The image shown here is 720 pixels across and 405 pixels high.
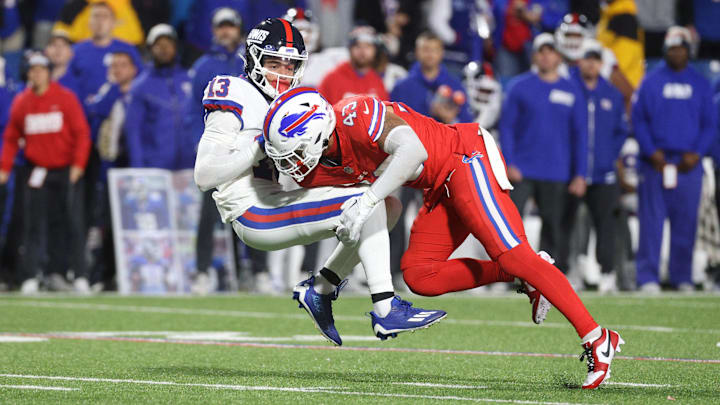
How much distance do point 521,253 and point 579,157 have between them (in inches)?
224

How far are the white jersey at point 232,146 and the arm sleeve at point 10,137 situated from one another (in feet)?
18.1

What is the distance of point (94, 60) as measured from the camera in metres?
11.6

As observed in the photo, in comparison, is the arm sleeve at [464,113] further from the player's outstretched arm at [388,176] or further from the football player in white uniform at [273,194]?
the player's outstretched arm at [388,176]

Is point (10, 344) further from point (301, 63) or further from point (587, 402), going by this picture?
point (587, 402)

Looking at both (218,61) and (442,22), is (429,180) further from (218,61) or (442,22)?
(442,22)

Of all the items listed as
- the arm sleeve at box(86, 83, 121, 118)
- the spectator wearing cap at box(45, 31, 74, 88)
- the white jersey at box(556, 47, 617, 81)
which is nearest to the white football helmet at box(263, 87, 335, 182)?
the arm sleeve at box(86, 83, 121, 118)

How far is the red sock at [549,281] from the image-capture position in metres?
5.18

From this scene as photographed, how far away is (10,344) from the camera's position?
22.0ft

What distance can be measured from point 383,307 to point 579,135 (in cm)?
587

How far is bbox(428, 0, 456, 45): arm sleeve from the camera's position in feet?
43.2

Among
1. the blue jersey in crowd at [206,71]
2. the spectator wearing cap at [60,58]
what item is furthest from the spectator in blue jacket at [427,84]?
the spectator wearing cap at [60,58]

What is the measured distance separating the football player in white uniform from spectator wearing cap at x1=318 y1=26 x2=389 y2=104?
471 centimetres

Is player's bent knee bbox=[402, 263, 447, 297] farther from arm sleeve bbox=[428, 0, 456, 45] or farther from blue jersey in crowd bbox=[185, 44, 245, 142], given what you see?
arm sleeve bbox=[428, 0, 456, 45]

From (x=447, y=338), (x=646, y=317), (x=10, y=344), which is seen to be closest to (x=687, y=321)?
(x=646, y=317)
